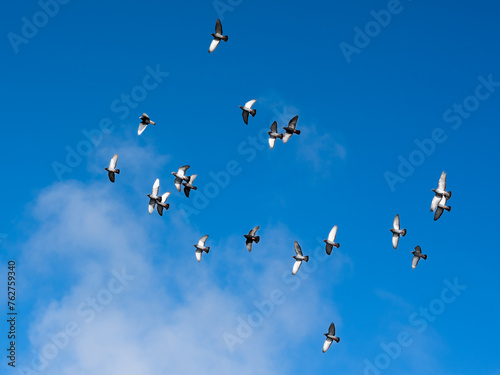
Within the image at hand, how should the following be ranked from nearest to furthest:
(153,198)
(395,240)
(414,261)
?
(395,240)
(414,261)
(153,198)

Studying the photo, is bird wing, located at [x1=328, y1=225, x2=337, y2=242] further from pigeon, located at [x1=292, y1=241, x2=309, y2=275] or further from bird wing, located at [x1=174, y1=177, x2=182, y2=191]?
bird wing, located at [x1=174, y1=177, x2=182, y2=191]

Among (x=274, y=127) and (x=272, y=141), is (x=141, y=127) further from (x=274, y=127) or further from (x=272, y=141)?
(x=274, y=127)

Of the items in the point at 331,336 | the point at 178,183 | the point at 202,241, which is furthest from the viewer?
the point at 202,241

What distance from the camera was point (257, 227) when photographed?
66812mm

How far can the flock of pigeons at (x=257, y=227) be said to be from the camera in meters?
63.9

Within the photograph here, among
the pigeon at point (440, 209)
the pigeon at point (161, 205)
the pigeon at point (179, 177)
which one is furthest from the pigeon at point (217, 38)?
the pigeon at point (440, 209)

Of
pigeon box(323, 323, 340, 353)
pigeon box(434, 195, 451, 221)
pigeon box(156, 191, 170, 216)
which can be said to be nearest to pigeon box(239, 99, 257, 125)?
pigeon box(156, 191, 170, 216)

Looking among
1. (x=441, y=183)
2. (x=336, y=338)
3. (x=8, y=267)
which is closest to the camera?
(x=8, y=267)

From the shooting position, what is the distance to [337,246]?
67.6 metres

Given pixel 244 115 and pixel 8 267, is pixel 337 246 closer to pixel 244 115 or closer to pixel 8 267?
pixel 244 115

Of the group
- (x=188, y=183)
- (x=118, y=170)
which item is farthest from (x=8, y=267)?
(x=188, y=183)

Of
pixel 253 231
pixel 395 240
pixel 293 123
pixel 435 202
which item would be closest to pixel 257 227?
pixel 253 231

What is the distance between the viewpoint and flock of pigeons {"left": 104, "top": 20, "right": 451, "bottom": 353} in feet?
210

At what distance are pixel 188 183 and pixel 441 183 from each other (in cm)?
2578
